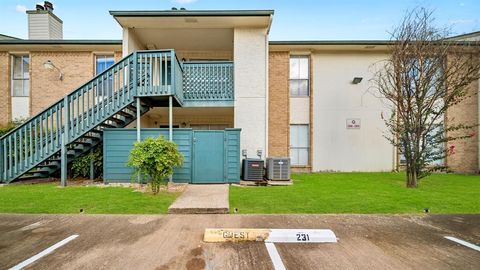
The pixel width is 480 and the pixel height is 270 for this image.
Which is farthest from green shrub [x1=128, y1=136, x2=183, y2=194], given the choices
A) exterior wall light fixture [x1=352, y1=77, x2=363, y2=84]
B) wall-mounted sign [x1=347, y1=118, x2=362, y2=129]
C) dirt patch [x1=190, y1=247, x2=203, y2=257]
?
exterior wall light fixture [x1=352, y1=77, x2=363, y2=84]

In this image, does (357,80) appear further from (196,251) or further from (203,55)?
(196,251)

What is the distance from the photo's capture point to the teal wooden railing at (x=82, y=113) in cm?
782

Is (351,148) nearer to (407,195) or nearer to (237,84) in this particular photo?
(407,195)

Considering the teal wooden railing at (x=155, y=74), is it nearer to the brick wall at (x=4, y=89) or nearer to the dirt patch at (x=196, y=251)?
the dirt patch at (x=196, y=251)

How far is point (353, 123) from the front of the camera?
38.9 feet

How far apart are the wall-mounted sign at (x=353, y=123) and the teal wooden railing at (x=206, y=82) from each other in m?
6.25

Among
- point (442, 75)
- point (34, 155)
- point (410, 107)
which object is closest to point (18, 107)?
point (34, 155)

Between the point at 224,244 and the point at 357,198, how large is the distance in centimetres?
426

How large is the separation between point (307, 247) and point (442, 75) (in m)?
7.98

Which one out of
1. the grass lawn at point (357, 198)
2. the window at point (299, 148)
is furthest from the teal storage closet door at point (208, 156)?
the window at point (299, 148)

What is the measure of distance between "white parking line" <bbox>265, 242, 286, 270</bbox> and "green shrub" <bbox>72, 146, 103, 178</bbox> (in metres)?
7.62

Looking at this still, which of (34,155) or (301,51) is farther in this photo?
(301,51)

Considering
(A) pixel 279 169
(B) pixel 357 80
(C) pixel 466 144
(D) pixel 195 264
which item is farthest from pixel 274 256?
(C) pixel 466 144

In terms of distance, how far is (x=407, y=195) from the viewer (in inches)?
266
